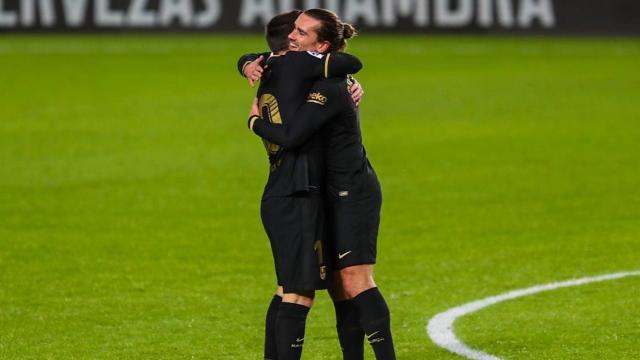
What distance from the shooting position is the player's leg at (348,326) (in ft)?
27.1

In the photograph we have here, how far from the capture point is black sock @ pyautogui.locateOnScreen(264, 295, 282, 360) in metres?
8.33

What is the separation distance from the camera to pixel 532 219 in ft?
46.5

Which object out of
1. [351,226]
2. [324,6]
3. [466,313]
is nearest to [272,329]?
[351,226]

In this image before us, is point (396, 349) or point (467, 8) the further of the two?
point (467, 8)

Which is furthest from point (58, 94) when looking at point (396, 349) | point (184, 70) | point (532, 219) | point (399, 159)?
point (396, 349)

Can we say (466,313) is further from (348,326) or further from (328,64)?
(328,64)

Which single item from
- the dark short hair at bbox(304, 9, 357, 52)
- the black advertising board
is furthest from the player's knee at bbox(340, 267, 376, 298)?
the black advertising board

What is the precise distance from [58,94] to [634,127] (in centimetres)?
942

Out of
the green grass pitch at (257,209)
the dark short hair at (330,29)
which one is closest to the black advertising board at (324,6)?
the green grass pitch at (257,209)

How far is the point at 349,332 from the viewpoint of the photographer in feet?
27.3

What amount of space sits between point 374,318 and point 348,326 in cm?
29

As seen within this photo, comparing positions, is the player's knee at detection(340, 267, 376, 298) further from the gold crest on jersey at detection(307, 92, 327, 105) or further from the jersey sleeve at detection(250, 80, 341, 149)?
the gold crest on jersey at detection(307, 92, 327, 105)

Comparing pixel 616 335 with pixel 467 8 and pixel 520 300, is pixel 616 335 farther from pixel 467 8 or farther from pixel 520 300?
pixel 467 8

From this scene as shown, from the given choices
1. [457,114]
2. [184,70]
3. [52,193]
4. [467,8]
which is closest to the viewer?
[52,193]
